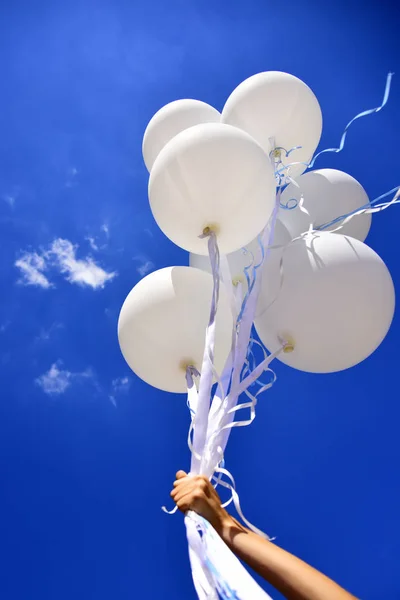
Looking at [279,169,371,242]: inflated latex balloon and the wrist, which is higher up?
[279,169,371,242]: inflated latex balloon

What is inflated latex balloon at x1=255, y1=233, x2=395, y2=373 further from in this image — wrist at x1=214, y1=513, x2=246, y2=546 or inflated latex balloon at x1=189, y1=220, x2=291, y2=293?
wrist at x1=214, y1=513, x2=246, y2=546

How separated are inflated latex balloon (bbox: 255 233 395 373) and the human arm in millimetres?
633

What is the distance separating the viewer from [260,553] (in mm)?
1043

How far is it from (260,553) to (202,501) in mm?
181

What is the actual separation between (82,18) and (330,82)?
1.81 meters

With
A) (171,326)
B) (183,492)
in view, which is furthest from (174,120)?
(183,492)

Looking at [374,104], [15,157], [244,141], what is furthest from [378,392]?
[15,157]

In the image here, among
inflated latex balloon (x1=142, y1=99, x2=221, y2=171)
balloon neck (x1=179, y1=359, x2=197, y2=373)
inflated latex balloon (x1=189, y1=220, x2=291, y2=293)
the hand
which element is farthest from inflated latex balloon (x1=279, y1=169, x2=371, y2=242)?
the hand

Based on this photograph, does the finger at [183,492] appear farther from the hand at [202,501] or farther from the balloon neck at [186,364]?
the balloon neck at [186,364]

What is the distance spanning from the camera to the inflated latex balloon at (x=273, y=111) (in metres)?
2.13

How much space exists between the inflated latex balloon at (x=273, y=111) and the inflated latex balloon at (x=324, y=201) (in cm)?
12

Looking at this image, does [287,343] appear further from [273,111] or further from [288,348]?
[273,111]

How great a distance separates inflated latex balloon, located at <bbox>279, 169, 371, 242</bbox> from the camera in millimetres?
2127

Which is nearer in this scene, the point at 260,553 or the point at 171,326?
the point at 260,553
